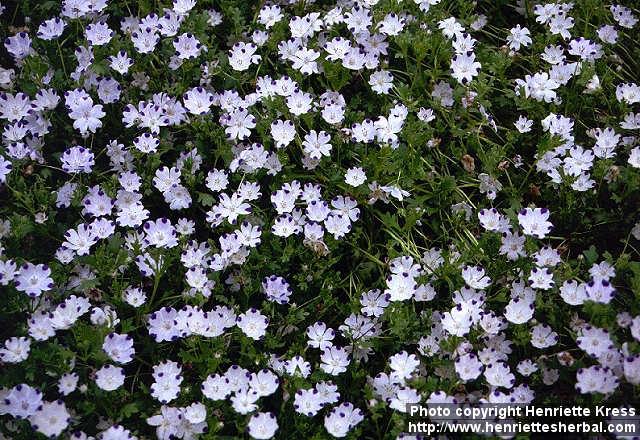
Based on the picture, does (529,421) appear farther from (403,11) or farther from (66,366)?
(403,11)

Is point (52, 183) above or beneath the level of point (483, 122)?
beneath

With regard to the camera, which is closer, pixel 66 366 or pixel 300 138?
pixel 66 366

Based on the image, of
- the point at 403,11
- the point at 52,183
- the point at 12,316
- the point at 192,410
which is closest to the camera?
the point at 192,410

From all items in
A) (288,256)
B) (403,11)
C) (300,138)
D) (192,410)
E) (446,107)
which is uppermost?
(403,11)

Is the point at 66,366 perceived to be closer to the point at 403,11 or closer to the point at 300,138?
the point at 300,138

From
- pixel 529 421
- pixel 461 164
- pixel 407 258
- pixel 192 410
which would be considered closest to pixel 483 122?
pixel 461 164

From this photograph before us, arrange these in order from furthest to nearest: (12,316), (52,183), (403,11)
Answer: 1. (403,11)
2. (52,183)
3. (12,316)
